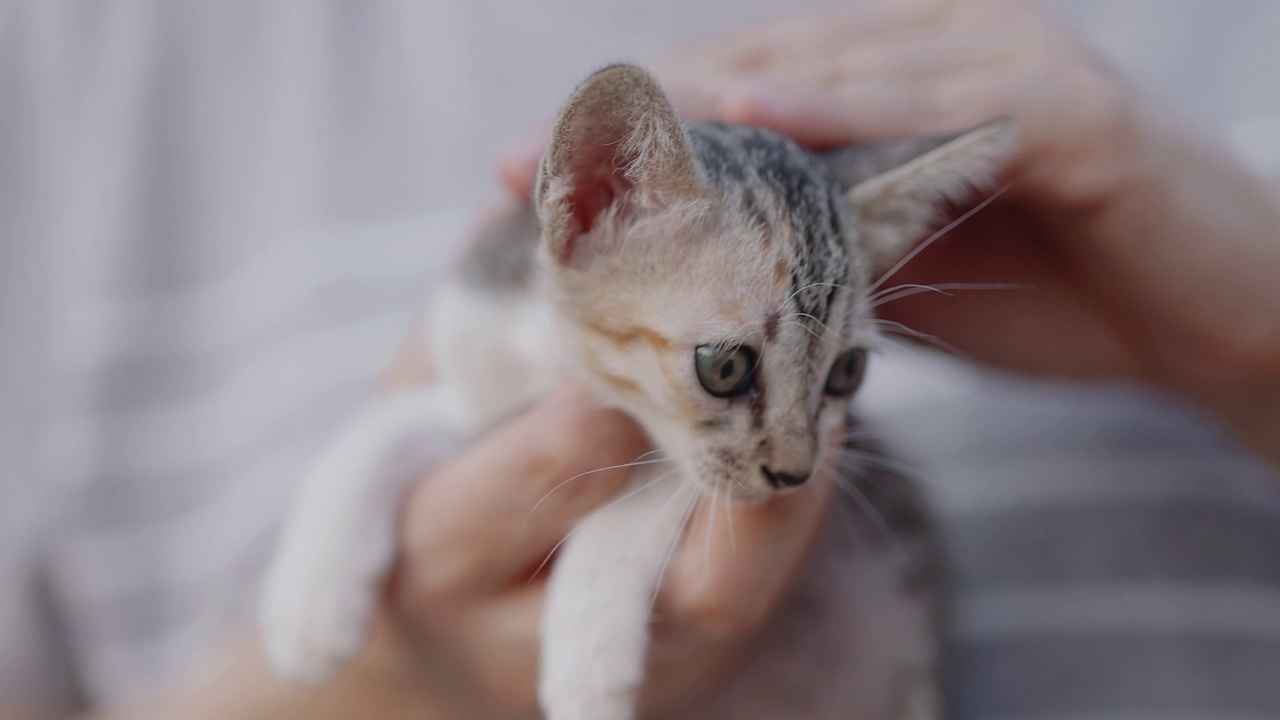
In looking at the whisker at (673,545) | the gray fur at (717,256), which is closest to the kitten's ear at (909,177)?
the gray fur at (717,256)

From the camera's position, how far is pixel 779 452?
32.8 inches

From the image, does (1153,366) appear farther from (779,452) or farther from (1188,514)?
(779,452)

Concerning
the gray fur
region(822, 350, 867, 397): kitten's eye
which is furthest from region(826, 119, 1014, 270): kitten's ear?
region(822, 350, 867, 397): kitten's eye

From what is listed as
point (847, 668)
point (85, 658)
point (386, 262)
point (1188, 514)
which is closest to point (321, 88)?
point (386, 262)

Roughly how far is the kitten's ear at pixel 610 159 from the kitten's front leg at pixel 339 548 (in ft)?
1.29

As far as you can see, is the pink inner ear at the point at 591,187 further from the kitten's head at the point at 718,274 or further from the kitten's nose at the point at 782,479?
the kitten's nose at the point at 782,479

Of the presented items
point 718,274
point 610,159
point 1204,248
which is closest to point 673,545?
point 718,274

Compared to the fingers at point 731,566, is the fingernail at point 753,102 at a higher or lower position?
higher

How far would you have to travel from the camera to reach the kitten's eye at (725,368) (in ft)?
2.64

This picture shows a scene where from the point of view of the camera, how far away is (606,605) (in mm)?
878

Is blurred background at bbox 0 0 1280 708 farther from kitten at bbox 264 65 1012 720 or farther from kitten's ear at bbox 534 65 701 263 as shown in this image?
kitten's ear at bbox 534 65 701 263

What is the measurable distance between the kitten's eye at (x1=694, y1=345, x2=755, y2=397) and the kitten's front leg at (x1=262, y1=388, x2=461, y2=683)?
1.55 feet

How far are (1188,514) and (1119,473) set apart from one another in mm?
125

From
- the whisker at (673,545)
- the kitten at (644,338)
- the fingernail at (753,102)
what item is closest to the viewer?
the kitten at (644,338)
